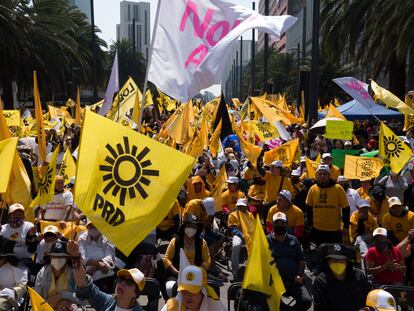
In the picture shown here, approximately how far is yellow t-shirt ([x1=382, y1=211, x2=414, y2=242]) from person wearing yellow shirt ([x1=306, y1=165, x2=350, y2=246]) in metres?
1.04

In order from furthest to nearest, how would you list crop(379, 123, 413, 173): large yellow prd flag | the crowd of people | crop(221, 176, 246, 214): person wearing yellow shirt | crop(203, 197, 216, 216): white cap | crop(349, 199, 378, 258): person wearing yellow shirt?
crop(379, 123, 413, 173): large yellow prd flag → crop(221, 176, 246, 214): person wearing yellow shirt → crop(203, 197, 216, 216): white cap → crop(349, 199, 378, 258): person wearing yellow shirt → the crowd of people

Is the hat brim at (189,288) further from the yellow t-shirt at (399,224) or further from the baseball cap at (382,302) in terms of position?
the yellow t-shirt at (399,224)

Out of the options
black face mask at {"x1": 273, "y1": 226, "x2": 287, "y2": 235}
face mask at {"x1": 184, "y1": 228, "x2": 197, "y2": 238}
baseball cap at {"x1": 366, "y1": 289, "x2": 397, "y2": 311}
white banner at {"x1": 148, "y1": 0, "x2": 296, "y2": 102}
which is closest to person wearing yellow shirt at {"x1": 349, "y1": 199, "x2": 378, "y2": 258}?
black face mask at {"x1": 273, "y1": 226, "x2": 287, "y2": 235}

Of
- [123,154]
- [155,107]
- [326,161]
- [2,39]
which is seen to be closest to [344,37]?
[155,107]

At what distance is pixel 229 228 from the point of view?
357 inches

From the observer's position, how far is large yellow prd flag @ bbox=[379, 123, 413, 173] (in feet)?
34.5

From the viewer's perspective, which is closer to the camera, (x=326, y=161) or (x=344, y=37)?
(x=326, y=161)

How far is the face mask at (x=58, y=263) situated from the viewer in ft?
19.4

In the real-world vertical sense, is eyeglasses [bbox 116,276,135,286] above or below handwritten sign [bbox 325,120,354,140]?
above

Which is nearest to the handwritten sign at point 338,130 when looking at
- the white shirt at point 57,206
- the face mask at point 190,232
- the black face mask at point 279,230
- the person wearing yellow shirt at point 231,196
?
the person wearing yellow shirt at point 231,196

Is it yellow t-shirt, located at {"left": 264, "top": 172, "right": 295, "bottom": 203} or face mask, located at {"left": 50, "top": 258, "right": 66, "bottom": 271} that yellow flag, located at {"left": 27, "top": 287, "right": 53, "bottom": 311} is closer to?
face mask, located at {"left": 50, "top": 258, "right": 66, "bottom": 271}

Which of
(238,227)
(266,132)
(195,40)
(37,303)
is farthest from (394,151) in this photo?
(37,303)

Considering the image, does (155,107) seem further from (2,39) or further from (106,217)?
(106,217)

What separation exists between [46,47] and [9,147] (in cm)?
2862
